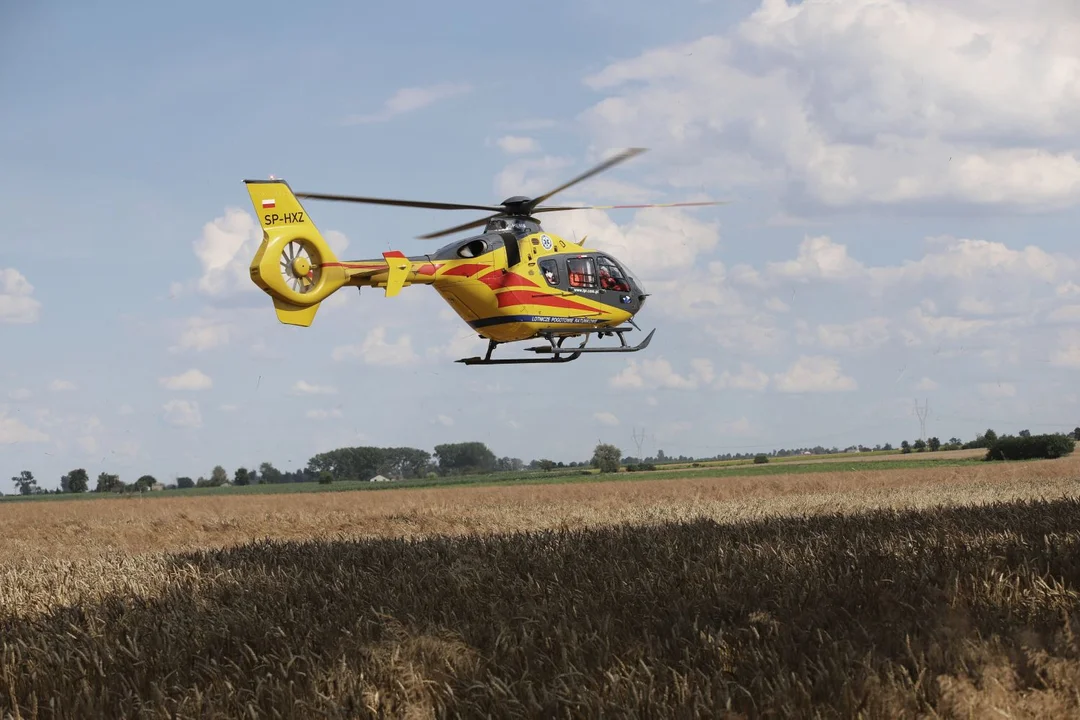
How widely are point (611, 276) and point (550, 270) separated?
227 centimetres

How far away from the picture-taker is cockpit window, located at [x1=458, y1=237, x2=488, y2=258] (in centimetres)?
2300

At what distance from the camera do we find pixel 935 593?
21.8 feet

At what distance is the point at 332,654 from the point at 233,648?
0.98 metres

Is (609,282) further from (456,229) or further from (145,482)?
(145,482)

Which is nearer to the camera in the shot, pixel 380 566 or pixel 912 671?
pixel 912 671

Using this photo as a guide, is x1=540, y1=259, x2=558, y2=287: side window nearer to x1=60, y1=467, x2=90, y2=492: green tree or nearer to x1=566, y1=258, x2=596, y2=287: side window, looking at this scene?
x1=566, y1=258, x2=596, y2=287: side window

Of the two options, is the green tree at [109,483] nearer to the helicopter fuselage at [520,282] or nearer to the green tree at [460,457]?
the green tree at [460,457]

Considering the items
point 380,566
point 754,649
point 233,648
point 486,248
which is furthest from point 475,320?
point 754,649

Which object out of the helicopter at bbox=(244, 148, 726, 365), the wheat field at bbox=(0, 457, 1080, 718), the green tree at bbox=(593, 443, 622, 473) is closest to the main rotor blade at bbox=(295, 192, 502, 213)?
the helicopter at bbox=(244, 148, 726, 365)

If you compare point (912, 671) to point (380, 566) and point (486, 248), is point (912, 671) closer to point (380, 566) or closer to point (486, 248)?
point (380, 566)

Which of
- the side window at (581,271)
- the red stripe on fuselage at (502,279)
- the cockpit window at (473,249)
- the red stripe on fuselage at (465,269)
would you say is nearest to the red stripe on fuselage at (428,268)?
the red stripe on fuselage at (465,269)

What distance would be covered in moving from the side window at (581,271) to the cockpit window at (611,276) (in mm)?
290

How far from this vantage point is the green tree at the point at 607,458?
4006 inches

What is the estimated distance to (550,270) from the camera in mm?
24422
